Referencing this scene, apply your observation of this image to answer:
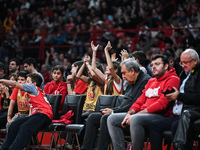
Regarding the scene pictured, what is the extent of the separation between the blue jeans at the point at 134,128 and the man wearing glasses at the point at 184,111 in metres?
0.16

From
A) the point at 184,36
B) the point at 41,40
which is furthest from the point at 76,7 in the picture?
the point at 184,36

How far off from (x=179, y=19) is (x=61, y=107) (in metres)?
6.17

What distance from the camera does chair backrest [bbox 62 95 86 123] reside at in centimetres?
653

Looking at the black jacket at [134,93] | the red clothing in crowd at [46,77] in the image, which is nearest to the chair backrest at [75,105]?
the black jacket at [134,93]

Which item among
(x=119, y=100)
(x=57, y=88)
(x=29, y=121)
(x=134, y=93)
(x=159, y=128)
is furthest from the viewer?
(x=57, y=88)

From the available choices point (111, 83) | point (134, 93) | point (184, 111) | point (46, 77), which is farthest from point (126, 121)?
point (46, 77)

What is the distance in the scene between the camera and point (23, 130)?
600 centimetres

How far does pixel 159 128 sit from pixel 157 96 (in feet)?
1.90

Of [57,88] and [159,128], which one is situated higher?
[57,88]

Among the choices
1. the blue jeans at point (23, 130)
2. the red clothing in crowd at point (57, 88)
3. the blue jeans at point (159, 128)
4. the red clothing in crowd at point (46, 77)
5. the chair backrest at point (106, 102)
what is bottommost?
the blue jeans at point (23, 130)

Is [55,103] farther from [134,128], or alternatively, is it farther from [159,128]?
[159,128]

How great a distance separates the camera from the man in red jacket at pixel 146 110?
4.80m

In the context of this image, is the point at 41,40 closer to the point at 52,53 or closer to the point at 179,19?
the point at 52,53

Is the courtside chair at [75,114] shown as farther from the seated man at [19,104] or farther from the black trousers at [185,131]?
the black trousers at [185,131]
